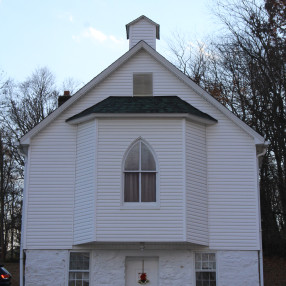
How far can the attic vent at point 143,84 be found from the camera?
18406 millimetres

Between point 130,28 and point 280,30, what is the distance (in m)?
12.9

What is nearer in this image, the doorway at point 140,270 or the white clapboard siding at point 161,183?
the white clapboard siding at point 161,183

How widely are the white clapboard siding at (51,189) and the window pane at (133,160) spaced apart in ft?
6.18

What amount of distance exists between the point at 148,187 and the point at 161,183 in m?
0.41

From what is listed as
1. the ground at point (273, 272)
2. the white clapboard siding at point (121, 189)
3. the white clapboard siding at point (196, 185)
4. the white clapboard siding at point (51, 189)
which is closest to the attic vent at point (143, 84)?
the white clapboard siding at point (121, 189)

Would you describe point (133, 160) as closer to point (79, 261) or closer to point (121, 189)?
point (121, 189)

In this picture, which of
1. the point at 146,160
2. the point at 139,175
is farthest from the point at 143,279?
the point at 146,160

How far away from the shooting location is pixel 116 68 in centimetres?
1845

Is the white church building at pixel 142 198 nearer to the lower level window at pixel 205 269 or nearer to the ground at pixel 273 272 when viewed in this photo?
the lower level window at pixel 205 269

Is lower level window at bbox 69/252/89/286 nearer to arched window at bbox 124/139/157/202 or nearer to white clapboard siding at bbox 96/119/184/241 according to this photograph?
white clapboard siding at bbox 96/119/184/241

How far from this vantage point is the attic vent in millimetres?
18406

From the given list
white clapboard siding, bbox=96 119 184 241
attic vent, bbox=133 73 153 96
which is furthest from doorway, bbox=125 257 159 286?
attic vent, bbox=133 73 153 96

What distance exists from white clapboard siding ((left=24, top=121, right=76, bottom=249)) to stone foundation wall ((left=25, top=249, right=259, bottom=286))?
457 millimetres

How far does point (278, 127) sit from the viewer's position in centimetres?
2952
